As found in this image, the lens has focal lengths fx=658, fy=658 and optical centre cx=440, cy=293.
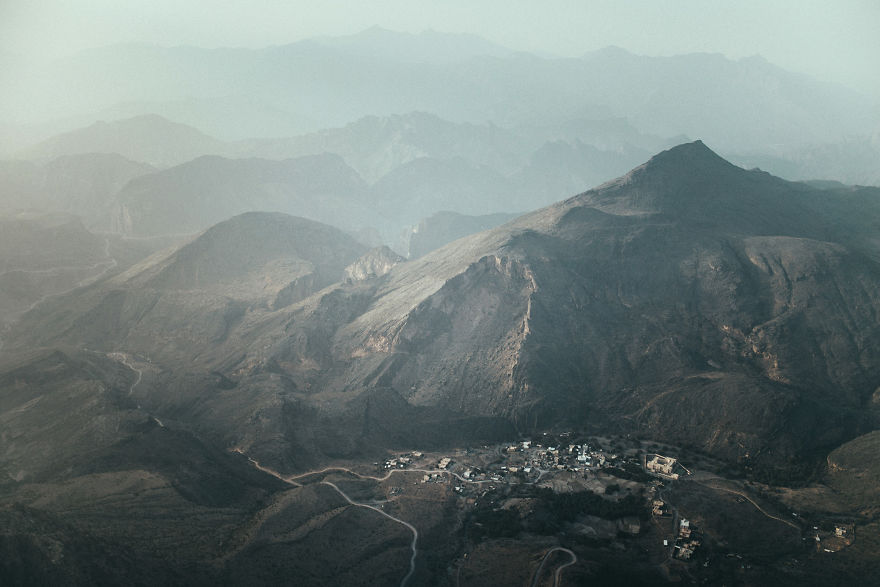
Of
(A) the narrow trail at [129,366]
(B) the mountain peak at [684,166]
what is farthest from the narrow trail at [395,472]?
(B) the mountain peak at [684,166]

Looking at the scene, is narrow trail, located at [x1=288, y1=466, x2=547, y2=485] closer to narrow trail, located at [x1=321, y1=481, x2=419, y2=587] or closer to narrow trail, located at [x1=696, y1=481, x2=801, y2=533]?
narrow trail, located at [x1=321, y1=481, x2=419, y2=587]

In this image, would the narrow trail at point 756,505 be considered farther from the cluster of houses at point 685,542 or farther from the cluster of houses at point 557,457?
the cluster of houses at point 557,457

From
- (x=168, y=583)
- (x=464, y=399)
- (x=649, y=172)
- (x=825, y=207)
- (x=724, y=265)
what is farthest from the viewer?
(x=825, y=207)

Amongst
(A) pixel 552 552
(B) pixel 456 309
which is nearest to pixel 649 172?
(B) pixel 456 309

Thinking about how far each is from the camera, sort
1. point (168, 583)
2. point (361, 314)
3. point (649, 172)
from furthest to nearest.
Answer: point (649, 172) < point (361, 314) < point (168, 583)

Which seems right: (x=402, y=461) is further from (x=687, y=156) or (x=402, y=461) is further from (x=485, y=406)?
(x=687, y=156)

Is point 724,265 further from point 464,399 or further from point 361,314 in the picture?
point 361,314

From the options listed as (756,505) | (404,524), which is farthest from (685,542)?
(404,524)

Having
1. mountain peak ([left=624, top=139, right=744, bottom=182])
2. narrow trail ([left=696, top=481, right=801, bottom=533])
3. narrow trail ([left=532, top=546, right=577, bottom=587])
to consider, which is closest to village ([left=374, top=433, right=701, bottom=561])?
narrow trail ([left=696, top=481, right=801, bottom=533])
